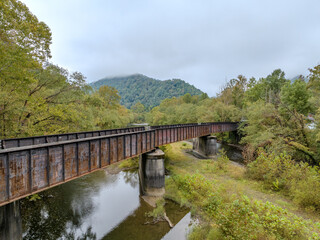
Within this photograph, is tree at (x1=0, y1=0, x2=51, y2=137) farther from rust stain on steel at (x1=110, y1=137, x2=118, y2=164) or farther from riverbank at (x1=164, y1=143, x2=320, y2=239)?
riverbank at (x1=164, y1=143, x2=320, y2=239)

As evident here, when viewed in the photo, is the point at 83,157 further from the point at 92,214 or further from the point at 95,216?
the point at 92,214

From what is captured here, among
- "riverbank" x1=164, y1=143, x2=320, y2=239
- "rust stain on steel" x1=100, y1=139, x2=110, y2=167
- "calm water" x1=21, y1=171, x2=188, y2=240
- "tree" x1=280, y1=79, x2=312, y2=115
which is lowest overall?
"calm water" x1=21, y1=171, x2=188, y2=240

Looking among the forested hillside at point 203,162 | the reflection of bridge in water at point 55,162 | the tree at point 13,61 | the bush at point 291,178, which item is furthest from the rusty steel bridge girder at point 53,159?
the bush at point 291,178

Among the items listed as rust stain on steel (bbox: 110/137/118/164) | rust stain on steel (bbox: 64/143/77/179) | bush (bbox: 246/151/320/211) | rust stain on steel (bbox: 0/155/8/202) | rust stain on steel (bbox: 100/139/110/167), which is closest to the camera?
rust stain on steel (bbox: 0/155/8/202)

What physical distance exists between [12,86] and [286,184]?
71.1ft

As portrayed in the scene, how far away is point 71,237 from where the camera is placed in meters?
9.34

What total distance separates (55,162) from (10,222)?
2.96 m

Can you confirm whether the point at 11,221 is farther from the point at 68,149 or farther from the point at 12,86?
the point at 12,86

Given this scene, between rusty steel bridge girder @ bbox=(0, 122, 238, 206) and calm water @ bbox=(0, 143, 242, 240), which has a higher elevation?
rusty steel bridge girder @ bbox=(0, 122, 238, 206)

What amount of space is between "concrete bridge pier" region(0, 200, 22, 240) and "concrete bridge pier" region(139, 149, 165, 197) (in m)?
8.63

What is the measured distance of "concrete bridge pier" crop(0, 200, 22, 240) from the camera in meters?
6.65

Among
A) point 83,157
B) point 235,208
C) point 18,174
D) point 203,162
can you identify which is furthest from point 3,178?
point 203,162

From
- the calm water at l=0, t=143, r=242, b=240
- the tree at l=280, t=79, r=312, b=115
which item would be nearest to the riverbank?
the calm water at l=0, t=143, r=242, b=240

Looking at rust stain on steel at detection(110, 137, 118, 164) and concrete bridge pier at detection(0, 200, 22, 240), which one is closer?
concrete bridge pier at detection(0, 200, 22, 240)
